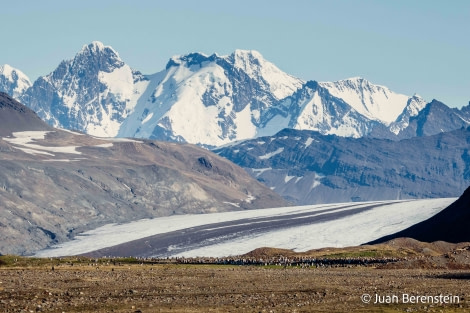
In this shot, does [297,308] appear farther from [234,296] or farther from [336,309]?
[234,296]

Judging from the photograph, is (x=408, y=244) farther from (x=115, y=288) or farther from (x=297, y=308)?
(x=297, y=308)

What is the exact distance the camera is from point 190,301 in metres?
71.5

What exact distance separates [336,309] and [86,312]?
615 inches

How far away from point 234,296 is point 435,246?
92.2m

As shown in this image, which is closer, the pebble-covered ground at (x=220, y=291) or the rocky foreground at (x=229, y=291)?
the pebble-covered ground at (x=220, y=291)

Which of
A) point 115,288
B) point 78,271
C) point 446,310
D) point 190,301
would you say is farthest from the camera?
point 78,271

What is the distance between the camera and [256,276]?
99.5m

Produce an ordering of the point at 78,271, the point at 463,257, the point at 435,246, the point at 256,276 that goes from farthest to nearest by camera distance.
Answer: the point at 435,246 < the point at 463,257 < the point at 78,271 < the point at 256,276

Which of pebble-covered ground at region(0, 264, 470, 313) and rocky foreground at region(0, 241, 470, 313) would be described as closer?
pebble-covered ground at region(0, 264, 470, 313)

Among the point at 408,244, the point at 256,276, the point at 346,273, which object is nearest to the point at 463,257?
the point at 346,273

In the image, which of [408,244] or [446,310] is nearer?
[446,310]

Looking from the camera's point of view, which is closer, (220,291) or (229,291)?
(229,291)

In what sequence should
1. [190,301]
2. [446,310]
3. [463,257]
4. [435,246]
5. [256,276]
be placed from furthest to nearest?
[435,246]
[463,257]
[256,276]
[190,301]
[446,310]

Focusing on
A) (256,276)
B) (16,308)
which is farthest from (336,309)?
(256,276)
